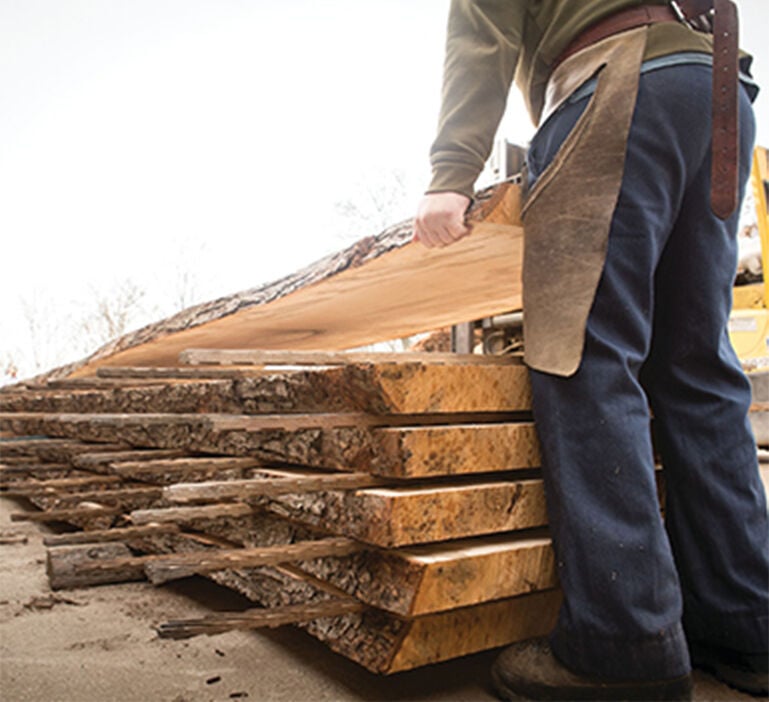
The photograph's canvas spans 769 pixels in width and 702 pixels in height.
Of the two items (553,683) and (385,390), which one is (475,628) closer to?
(553,683)

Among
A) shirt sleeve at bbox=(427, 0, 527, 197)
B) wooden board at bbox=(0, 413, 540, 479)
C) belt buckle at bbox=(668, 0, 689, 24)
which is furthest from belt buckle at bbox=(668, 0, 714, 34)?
wooden board at bbox=(0, 413, 540, 479)

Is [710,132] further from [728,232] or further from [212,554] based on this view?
[212,554]

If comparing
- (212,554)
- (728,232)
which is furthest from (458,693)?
(728,232)

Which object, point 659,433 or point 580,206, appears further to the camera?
point 659,433

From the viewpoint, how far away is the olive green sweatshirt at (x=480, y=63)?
5.23 ft

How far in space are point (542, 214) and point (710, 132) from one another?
0.38 m

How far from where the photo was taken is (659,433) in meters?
1.70

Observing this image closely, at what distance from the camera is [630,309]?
1458 millimetres

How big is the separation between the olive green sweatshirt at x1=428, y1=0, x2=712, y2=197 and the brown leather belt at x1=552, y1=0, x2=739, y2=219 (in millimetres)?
34

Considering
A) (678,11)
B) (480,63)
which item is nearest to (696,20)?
(678,11)

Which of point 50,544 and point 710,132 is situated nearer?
point 710,132

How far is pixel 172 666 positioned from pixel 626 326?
48.7 inches

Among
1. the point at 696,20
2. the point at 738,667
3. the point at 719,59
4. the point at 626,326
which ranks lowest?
the point at 738,667

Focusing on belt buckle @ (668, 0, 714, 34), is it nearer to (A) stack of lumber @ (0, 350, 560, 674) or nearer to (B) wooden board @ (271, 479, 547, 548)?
(A) stack of lumber @ (0, 350, 560, 674)
